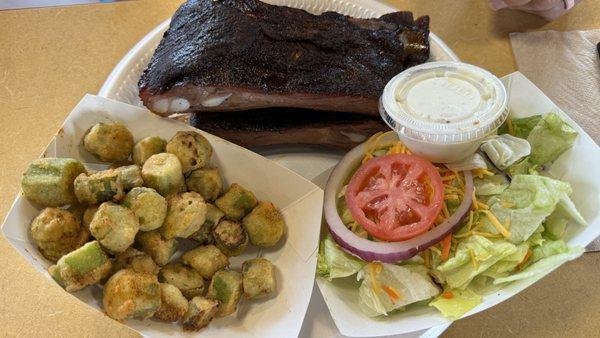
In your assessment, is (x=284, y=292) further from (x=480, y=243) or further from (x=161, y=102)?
(x=161, y=102)

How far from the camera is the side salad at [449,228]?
4.68 ft

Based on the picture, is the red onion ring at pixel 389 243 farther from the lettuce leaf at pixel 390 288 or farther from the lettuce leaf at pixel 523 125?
the lettuce leaf at pixel 523 125

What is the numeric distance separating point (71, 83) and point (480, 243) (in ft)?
5.41

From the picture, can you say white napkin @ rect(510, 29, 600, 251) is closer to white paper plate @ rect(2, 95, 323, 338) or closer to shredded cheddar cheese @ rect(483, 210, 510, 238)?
shredded cheddar cheese @ rect(483, 210, 510, 238)

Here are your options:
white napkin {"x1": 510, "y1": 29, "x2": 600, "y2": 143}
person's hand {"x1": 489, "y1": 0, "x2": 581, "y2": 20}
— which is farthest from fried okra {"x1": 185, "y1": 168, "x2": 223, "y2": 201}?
person's hand {"x1": 489, "y1": 0, "x2": 581, "y2": 20}

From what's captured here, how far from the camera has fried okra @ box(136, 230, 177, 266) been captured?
1425 millimetres

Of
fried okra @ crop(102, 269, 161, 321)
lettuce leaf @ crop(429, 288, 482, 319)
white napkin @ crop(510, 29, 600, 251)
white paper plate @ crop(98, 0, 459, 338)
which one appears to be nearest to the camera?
fried okra @ crop(102, 269, 161, 321)

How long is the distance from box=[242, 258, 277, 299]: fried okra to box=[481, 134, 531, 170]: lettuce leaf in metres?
0.71

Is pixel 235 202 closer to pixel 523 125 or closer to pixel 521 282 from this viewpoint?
pixel 521 282

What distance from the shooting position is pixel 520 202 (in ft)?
4.92

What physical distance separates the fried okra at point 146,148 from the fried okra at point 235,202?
0.22 m

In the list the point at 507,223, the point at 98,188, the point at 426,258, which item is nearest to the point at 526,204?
the point at 507,223

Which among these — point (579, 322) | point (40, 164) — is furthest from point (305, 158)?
point (579, 322)

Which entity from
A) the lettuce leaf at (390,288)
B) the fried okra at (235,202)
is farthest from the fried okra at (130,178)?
the lettuce leaf at (390,288)
